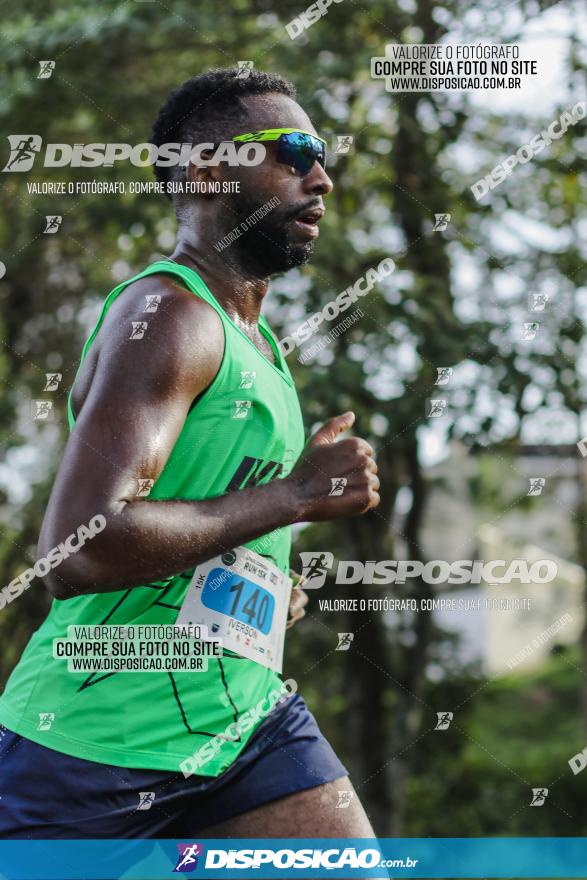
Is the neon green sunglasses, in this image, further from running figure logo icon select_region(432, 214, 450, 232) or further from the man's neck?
running figure logo icon select_region(432, 214, 450, 232)

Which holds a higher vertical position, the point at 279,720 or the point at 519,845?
the point at 279,720

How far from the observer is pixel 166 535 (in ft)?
6.46

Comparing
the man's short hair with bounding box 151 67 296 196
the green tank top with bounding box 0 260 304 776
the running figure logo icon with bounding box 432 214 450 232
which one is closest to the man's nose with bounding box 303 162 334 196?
the man's short hair with bounding box 151 67 296 196

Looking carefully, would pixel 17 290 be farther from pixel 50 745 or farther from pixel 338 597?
pixel 50 745

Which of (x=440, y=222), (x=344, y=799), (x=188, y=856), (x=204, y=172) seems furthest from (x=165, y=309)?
(x=440, y=222)

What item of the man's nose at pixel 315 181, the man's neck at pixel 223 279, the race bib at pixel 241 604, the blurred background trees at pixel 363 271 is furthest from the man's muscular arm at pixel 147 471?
the blurred background trees at pixel 363 271

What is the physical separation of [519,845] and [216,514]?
6.75 meters

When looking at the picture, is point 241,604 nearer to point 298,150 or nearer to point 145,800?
point 145,800

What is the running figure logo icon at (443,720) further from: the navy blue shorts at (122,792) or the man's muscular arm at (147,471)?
the man's muscular arm at (147,471)

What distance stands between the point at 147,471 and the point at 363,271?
3669 mm

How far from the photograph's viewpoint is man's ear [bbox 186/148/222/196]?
2494mm

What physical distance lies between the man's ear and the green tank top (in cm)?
38

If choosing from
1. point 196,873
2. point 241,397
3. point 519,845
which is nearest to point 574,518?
point 519,845

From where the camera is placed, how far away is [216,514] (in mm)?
2061
